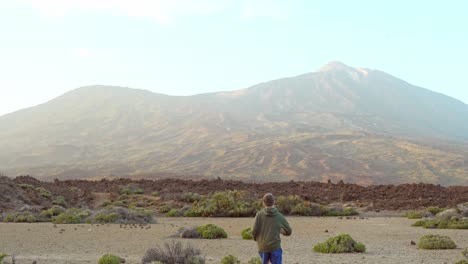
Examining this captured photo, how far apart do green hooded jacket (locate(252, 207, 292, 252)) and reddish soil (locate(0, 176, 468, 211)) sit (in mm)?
23767

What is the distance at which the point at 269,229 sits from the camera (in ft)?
30.2

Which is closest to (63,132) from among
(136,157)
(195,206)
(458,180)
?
(136,157)

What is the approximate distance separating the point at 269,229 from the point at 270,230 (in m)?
0.02

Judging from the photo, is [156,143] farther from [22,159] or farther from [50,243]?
[50,243]

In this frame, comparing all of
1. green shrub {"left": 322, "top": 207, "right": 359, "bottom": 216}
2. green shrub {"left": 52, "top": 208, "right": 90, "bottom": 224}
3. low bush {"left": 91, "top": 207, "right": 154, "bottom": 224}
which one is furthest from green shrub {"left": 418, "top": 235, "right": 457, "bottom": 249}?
green shrub {"left": 52, "top": 208, "right": 90, "bottom": 224}

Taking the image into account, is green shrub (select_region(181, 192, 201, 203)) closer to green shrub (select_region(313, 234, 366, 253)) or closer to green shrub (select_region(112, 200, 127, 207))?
green shrub (select_region(112, 200, 127, 207))

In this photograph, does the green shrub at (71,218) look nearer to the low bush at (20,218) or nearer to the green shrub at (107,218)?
the green shrub at (107,218)

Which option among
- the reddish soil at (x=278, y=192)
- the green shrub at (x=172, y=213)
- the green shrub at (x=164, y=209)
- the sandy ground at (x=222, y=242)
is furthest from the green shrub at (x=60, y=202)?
the sandy ground at (x=222, y=242)

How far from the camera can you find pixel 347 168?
289ft

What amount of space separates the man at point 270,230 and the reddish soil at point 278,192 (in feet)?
78.1

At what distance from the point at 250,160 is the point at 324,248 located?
263 ft

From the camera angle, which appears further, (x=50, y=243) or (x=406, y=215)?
(x=406, y=215)

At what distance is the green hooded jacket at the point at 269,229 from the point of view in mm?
9172

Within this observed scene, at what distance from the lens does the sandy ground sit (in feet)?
47.6
